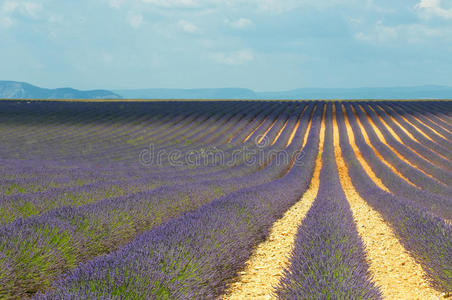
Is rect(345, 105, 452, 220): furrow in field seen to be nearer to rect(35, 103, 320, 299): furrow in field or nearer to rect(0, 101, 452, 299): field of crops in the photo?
rect(0, 101, 452, 299): field of crops

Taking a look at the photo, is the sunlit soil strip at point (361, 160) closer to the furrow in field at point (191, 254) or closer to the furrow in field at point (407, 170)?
the furrow in field at point (407, 170)

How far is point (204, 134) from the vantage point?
2783 cm

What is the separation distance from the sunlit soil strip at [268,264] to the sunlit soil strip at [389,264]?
1.01 meters

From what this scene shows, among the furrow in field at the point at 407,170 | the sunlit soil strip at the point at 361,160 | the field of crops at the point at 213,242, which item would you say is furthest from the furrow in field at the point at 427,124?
the field of crops at the point at 213,242

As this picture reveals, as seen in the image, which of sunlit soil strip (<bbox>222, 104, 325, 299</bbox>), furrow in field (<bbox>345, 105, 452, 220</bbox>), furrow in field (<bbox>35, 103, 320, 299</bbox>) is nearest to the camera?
furrow in field (<bbox>35, 103, 320, 299</bbox>)

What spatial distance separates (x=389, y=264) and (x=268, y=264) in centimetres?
157

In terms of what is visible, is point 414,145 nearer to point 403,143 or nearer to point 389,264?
point 403,143

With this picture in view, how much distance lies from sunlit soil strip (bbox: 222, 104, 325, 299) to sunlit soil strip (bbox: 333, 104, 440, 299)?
39.8 inches

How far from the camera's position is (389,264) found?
430 centimetres

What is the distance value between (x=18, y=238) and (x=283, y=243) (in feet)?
10.9

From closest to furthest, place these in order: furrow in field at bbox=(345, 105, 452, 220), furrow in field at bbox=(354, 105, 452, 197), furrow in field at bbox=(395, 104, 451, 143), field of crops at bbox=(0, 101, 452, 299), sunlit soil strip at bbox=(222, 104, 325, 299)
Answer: field of crops at bbox=(0, 101, 452, 299) < sunlit soil strip at bbox=(222, 104, 325, 299) < furrow in field at bbox=(345, 105, 452, 220) < furrow in field at bbox=(354, 105, 452, 197) < furrow in field at bbox=(395, 104, 451, 143)

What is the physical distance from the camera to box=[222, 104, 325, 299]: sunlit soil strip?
3.33 m

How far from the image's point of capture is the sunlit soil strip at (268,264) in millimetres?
3328

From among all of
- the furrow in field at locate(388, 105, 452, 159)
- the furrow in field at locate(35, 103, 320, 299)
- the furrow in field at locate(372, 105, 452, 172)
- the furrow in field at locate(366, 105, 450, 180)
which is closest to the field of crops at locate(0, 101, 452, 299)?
the furrow in field at locate(35, 103, 320, 299)
